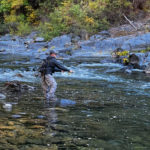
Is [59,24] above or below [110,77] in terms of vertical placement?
above

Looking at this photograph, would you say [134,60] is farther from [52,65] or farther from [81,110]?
[81,110]

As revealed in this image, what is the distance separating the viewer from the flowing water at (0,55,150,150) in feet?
18.0

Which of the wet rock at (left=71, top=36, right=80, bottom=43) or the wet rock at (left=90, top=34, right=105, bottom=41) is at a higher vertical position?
the wet rock at (left=90, top=34, right=105, bottom=41)

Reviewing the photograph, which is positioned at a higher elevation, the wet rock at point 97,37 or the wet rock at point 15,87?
the wet rock at point 97,37

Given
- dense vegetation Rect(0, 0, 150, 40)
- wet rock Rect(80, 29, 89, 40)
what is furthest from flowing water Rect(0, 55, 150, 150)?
dense vegetation Rect(0, 0, 150, 40)

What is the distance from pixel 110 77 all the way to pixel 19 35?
21.3 m

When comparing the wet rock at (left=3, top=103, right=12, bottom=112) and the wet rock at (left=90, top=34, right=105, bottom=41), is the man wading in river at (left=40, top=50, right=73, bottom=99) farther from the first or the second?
the wet rock at (left=90, top=34, right=105, bottom=41)

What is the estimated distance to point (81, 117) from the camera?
733 cm

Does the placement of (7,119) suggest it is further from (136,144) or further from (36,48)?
(36,48)

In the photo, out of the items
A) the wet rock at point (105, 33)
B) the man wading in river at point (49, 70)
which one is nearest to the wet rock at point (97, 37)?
the wet rock at point (105, 33)

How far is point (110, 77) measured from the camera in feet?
48.8

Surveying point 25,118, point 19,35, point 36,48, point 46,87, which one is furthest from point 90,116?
point 19,35

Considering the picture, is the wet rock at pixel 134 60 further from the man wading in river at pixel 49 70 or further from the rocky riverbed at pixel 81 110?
the man wading in river at pixel 49 70

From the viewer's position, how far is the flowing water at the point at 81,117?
5.48 meters
